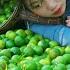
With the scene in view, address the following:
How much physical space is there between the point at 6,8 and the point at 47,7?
2.03 ft

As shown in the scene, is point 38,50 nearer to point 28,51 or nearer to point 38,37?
point 28,51

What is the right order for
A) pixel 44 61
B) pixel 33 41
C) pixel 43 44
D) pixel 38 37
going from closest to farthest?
pixel 44 61 < pixel 43 44 < pixel 33 41 < pixel 38 37

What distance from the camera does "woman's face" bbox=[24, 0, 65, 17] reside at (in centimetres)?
289

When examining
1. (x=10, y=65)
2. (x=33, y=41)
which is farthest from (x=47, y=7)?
(x=10, y=65)

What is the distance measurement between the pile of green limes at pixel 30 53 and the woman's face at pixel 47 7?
233mm

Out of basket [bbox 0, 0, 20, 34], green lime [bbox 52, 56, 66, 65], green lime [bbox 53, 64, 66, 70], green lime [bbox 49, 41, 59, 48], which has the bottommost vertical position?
green lime [bbox 49, 41, 59, 48]

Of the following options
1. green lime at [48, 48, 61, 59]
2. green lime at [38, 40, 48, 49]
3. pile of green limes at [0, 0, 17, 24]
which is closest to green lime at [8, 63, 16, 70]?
green lime at [48, 48, 61, 59]

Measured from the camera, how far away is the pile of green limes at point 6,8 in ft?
10.6

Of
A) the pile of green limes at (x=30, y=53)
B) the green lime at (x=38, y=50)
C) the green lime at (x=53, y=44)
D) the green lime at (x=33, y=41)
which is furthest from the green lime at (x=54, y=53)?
the green lime at (x=33, y=41)

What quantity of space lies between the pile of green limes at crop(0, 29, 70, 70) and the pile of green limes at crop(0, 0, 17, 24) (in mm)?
318

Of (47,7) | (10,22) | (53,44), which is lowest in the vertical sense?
(53,44)

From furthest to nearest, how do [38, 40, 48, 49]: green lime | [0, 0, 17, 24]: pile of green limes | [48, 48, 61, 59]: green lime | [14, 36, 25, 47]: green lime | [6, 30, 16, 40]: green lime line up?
[0, 0, 17, 24]: pile of green limes, [6, 30, 16, 40]: green lime, [14, 36, 25, 47]: green lime, [38, 40, 48, 49]: green lime, [48, 48, 61, 59]: green lime

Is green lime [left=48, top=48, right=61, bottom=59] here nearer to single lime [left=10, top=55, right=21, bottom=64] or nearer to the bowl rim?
single lime [left=10, top=55, right=21, bottom=64]

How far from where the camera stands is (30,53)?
2344 millimetres
